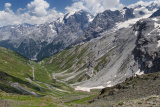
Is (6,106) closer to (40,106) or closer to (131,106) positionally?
(40,106)

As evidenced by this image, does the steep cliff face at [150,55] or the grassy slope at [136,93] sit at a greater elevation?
the steep cliff face at [150,55]

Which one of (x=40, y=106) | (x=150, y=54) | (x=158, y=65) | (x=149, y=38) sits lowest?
(x=40, y=106)

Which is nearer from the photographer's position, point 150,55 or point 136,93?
point 136,93

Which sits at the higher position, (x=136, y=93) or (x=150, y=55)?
(x=150, y=55)

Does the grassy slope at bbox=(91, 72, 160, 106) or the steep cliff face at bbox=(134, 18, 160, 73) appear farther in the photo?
the steep cliff face at bbox=(134, 18, 160, 73)

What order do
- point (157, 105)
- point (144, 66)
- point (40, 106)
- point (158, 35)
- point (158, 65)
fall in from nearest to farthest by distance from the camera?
point (157, 105), point (40, 106), point (158, 65), point (144, 66), point (158, 35)

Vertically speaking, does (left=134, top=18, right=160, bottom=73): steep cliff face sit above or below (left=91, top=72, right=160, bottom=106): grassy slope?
above

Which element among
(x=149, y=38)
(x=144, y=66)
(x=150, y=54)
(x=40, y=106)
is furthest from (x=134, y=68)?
(x=40, y=106)

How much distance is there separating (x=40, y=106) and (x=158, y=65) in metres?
163

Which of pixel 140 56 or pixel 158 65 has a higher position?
pixel 140 56

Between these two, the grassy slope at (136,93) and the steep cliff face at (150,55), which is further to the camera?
the steep cliff face at (150,55)

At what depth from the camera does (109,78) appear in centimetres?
19900

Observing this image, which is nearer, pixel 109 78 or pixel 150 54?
pixel 150 54

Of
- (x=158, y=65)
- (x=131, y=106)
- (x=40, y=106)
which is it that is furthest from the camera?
(x=158, y=65)
